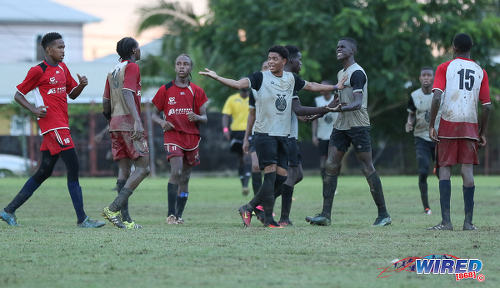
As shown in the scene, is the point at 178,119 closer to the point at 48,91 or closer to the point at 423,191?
the point at 48,91

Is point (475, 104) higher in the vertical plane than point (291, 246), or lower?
higher

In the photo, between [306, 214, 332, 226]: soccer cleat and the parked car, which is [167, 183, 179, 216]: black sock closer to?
[306, 214, 332, 226]: soccer cleat

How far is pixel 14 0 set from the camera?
54531 mm

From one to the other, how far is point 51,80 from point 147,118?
19.9 metres

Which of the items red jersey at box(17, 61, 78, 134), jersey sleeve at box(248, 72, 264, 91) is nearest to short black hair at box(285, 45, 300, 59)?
jersey sleeve at box(248, 72, 264, 91)

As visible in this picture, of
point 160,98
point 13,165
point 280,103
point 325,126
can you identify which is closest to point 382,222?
point 280,103

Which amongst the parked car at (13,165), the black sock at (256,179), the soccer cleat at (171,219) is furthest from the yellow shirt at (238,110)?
the parked car at (13,165)

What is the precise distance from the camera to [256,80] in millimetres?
10344

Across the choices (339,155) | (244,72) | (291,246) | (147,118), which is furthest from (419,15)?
(291,246)

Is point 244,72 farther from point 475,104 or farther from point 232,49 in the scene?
A: point 475,104

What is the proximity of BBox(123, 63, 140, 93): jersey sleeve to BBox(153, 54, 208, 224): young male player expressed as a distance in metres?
1.07

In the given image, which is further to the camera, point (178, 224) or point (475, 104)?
point (178, 224)

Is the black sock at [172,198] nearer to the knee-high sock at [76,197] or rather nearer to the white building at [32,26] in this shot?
the knee-high sock at [76,197]

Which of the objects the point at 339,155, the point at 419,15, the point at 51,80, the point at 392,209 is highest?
the point at 419,15
